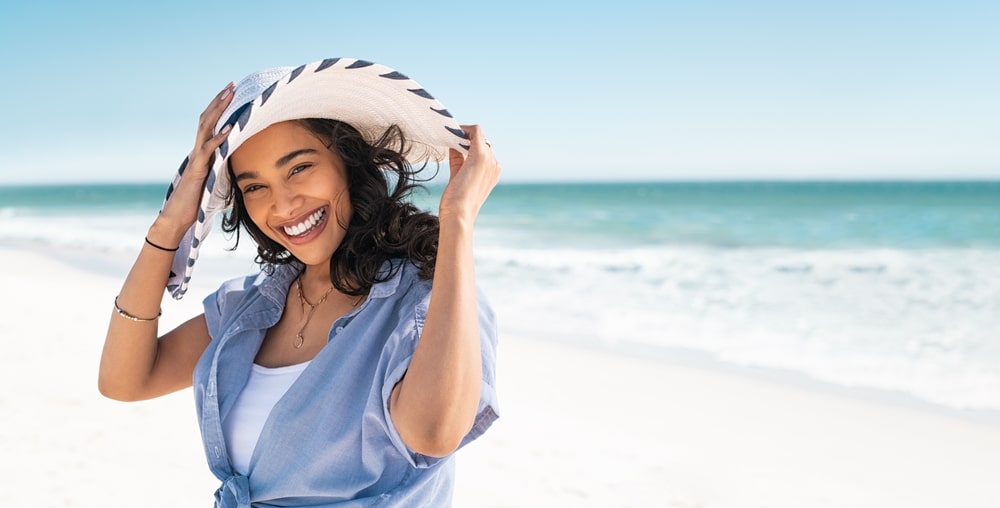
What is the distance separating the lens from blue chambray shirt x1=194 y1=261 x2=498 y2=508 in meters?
1.59

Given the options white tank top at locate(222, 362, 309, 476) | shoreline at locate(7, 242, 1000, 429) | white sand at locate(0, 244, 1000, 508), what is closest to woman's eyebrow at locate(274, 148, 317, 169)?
white tank top at locate(222, 362, 309, 476)

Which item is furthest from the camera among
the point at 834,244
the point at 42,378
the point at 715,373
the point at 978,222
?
the point at 978,222

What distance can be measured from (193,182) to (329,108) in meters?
0.37

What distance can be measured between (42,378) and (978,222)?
22504mm

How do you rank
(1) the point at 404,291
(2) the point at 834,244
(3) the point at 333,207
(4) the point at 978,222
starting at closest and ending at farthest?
(1) the point at 404,291, (3) the point at 333,207, (2) the point at 834,244, (4) the point at 978,222

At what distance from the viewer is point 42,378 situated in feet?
18.2

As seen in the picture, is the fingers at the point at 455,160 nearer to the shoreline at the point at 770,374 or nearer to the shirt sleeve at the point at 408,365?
the shirt sleeve at the point at 408,365

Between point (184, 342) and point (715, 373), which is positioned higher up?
point (184, 342)

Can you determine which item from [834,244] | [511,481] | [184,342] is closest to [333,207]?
[184,342]

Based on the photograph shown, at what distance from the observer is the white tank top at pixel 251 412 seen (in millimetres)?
1766

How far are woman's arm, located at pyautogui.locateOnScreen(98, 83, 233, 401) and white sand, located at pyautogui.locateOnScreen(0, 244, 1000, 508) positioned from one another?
77.7 inches

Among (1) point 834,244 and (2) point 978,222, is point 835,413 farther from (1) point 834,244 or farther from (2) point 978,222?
(2) point 978,222

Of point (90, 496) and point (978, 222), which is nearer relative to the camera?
point (90, 496)

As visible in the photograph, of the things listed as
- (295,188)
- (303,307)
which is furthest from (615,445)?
(295,188)
